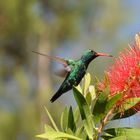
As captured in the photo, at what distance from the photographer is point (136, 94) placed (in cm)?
143

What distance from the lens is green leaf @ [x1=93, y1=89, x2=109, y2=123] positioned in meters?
1.43

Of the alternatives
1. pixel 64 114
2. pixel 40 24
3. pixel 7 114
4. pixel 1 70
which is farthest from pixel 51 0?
pixel 64 114

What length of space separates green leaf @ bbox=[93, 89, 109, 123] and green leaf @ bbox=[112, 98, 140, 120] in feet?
0.15

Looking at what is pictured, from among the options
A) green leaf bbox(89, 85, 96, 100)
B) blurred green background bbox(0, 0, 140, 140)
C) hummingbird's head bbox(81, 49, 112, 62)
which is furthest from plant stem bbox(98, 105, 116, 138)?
blurred green background bbox(0, 0, 140, 140)

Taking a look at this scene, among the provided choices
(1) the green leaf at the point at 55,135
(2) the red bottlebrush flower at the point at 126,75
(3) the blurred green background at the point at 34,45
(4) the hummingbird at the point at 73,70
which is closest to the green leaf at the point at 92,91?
(2) the red bottlebrush flower at the point at 126,75

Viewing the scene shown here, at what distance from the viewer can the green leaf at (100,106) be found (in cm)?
143

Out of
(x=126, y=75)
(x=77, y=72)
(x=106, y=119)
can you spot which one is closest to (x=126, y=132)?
(x=106, y=119)

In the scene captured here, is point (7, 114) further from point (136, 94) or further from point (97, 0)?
point (136, 94)

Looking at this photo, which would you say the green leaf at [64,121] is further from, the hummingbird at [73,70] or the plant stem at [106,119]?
the hummingbird at [73,70]

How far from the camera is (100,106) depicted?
145cm

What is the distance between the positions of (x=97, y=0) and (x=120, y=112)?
26.9 feet

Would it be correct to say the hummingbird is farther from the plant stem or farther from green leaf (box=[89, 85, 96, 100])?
the plant stem

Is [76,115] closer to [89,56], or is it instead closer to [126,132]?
[126,132]

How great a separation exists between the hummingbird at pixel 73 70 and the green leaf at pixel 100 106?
508 millimetres
